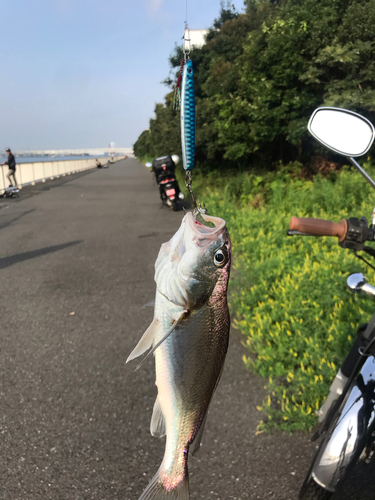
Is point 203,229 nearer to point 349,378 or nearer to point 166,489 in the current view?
point 166,489

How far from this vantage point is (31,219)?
1460 centimetres

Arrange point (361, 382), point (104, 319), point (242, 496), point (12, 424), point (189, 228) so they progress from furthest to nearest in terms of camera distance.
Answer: point (104, 319) < point (12, 424) < point (242, 496) < point (361, 382) < point (189, 228)

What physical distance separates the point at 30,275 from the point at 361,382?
23.2 feet

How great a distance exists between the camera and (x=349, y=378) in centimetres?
271

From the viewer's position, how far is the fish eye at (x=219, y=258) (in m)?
1.04

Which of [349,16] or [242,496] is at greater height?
[349,16]

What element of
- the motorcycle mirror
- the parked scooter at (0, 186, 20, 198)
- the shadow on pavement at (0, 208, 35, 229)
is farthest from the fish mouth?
the parked scooter at (0, 186, 20, 198)

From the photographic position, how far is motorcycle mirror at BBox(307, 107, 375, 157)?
2.09 metres

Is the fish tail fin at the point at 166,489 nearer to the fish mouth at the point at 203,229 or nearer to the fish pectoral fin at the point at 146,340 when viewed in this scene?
the fish pectoral fin at the point at 146,340

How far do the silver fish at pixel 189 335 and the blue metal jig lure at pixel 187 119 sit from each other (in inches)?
7.7

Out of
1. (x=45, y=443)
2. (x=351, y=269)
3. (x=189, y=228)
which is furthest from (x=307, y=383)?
(x=189, y=228)

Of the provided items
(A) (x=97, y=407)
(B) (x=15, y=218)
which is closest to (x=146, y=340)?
(A) (x=97, y=407)

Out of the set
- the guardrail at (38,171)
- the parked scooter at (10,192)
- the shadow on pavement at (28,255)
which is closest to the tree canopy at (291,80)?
the shadow on pavement at (28,255)

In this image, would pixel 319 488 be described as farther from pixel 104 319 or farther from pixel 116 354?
pixel 104 319
